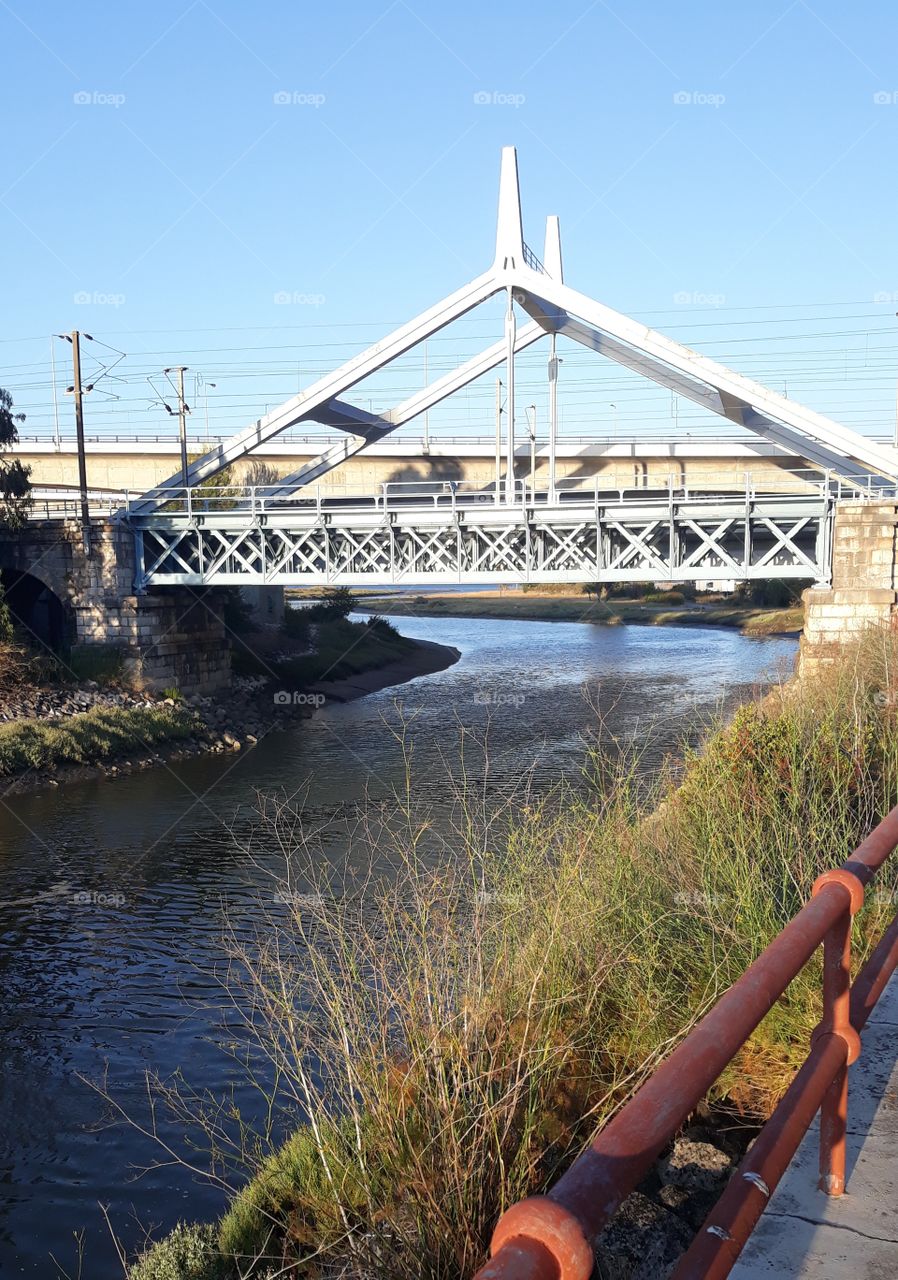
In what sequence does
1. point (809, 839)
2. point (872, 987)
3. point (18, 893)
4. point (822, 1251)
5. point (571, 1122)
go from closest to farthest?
1. point (822, 1251)
2. point (872, 987)
3. point (571, 1122)
4. point (809, 839)
5. point (18, 893)

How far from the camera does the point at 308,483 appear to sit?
32.8 meters

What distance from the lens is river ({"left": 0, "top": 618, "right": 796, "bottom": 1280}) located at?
738 centimetres

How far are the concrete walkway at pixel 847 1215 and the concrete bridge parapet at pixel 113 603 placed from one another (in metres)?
28.0

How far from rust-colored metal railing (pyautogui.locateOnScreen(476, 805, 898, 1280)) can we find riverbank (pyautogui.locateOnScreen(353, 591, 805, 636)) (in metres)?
51.0

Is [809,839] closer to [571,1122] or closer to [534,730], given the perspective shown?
[571,1122]

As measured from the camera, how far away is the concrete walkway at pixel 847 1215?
9.23 feet

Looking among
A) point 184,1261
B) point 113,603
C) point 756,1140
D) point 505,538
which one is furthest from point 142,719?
A: point 756,1140

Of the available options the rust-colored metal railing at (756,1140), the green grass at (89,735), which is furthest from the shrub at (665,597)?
the rust-colored metal railing at (756,1140)

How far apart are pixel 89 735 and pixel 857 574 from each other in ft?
57.2

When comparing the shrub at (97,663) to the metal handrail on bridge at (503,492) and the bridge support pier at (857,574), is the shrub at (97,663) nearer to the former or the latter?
the metal handrail on bridge at (503,492)

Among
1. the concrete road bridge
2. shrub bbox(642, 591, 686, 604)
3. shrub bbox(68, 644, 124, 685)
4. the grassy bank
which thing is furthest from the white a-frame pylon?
shrub bbox(642, 591, 686, 604)

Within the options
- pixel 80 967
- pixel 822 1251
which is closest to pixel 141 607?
pixel 80 967

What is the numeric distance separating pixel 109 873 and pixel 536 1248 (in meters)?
15.2

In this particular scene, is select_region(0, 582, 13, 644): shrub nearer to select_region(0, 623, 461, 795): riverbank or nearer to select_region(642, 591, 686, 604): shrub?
select_region(0, 623, 461, 795): riverbank
